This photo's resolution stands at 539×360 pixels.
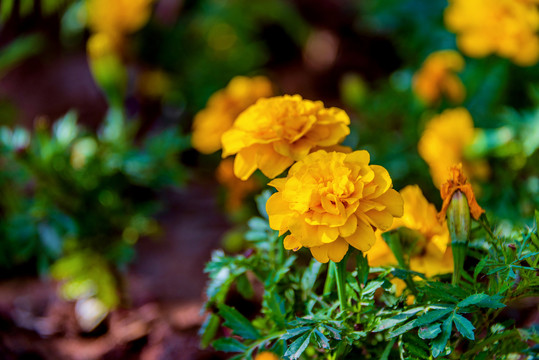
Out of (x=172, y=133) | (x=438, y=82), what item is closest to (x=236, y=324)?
(x=172, y=133)

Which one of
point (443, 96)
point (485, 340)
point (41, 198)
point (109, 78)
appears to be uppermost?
point (109, 78)

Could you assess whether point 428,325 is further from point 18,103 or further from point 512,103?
point 18,103

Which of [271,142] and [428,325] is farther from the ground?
[271,142]

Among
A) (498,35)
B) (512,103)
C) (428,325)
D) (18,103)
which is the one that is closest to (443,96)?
(498,35)

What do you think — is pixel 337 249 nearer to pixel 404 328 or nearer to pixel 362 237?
pixel 362 237

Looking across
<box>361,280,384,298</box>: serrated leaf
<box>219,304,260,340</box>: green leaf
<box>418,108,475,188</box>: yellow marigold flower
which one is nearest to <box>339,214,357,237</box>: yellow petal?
<box>361,280,384,298</box>: serrated leaf

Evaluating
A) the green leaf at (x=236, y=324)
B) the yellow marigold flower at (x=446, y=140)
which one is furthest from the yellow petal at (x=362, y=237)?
the yellow marigold flower at (x=446, y=140)

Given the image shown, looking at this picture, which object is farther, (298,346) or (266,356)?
(266,356)

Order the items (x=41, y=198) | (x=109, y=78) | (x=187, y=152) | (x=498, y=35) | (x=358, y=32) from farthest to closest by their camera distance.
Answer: (x=358, y=32) < (x=187, y=152) < (x=109, y=78) < (x=498, y=35) < (x=41, y=198)
